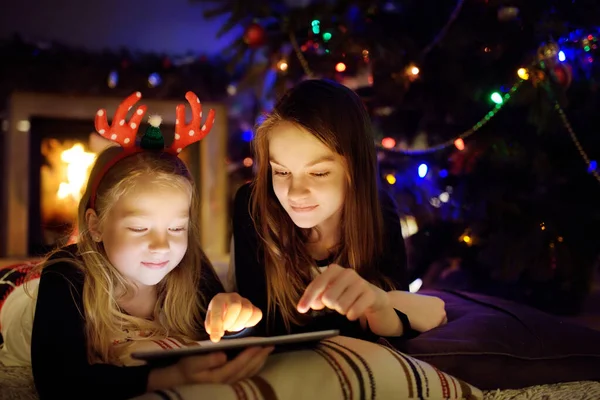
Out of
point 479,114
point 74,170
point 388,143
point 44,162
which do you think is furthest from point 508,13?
point 44,162

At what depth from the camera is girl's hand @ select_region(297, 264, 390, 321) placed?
0.98 metres

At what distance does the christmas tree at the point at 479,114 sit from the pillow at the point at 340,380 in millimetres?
916

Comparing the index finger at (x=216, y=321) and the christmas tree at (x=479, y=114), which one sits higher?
the christmas tree at (x=479, y=114)

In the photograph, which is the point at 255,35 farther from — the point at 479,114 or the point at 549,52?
the point at 549,52

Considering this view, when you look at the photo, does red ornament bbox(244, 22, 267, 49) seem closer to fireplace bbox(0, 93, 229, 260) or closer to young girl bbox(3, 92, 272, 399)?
fireplace bbox(0, 93, 229, 260)

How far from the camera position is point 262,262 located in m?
1.36

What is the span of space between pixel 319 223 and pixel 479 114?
0.91 m

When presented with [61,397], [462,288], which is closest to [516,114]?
[462,288]

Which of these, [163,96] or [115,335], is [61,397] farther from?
[163,96]

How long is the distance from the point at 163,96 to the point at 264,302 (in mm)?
1782

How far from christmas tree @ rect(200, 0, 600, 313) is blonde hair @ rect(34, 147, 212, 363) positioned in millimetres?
971

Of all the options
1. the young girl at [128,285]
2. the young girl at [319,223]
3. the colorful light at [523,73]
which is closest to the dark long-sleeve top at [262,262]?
the young girl at [319,223]

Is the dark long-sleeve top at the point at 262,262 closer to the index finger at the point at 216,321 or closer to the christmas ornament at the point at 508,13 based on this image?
the index finger at the point at 216,321

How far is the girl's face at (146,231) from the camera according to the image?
108 centimetres
